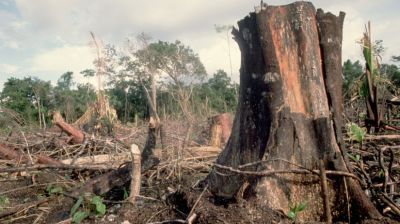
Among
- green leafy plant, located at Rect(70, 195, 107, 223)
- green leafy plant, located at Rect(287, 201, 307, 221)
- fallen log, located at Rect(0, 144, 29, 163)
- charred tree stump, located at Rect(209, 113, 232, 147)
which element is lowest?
green leafy plant, located at Rect(70, 195, 107, 223)

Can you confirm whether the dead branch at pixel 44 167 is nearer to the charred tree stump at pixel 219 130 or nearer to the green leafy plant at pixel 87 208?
the green leafy plant at pixel 87 208

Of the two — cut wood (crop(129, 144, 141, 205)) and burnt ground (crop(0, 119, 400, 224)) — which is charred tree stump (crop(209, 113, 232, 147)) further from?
cut wood (crop(129, 144, 141, 205))

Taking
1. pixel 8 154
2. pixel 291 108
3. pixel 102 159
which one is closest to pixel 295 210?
pixel 291 108

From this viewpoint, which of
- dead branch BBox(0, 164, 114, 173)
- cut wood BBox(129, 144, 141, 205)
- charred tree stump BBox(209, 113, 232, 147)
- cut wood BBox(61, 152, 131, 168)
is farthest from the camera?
charred tree stump BBox(209, 113, 232, 147)

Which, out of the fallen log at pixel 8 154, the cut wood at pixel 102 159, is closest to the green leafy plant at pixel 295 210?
the cut wood at pixel 102 159

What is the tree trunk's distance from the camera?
2039 millimetres

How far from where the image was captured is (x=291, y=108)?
2.13 metres

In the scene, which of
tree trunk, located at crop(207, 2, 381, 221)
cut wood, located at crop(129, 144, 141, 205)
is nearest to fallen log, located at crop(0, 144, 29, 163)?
cut wood, located at crop(129, 144, 141, 205)

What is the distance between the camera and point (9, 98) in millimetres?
21203

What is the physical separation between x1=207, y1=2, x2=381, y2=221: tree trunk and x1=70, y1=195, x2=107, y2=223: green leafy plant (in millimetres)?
780

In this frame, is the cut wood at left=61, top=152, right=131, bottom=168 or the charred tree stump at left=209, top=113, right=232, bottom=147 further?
the charred tree stump at left=209, top=113, right=232, bottom=147

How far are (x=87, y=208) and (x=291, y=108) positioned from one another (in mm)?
1565

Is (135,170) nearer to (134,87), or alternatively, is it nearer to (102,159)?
(102,159)

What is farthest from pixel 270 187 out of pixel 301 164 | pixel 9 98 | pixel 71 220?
pixel 9 98
